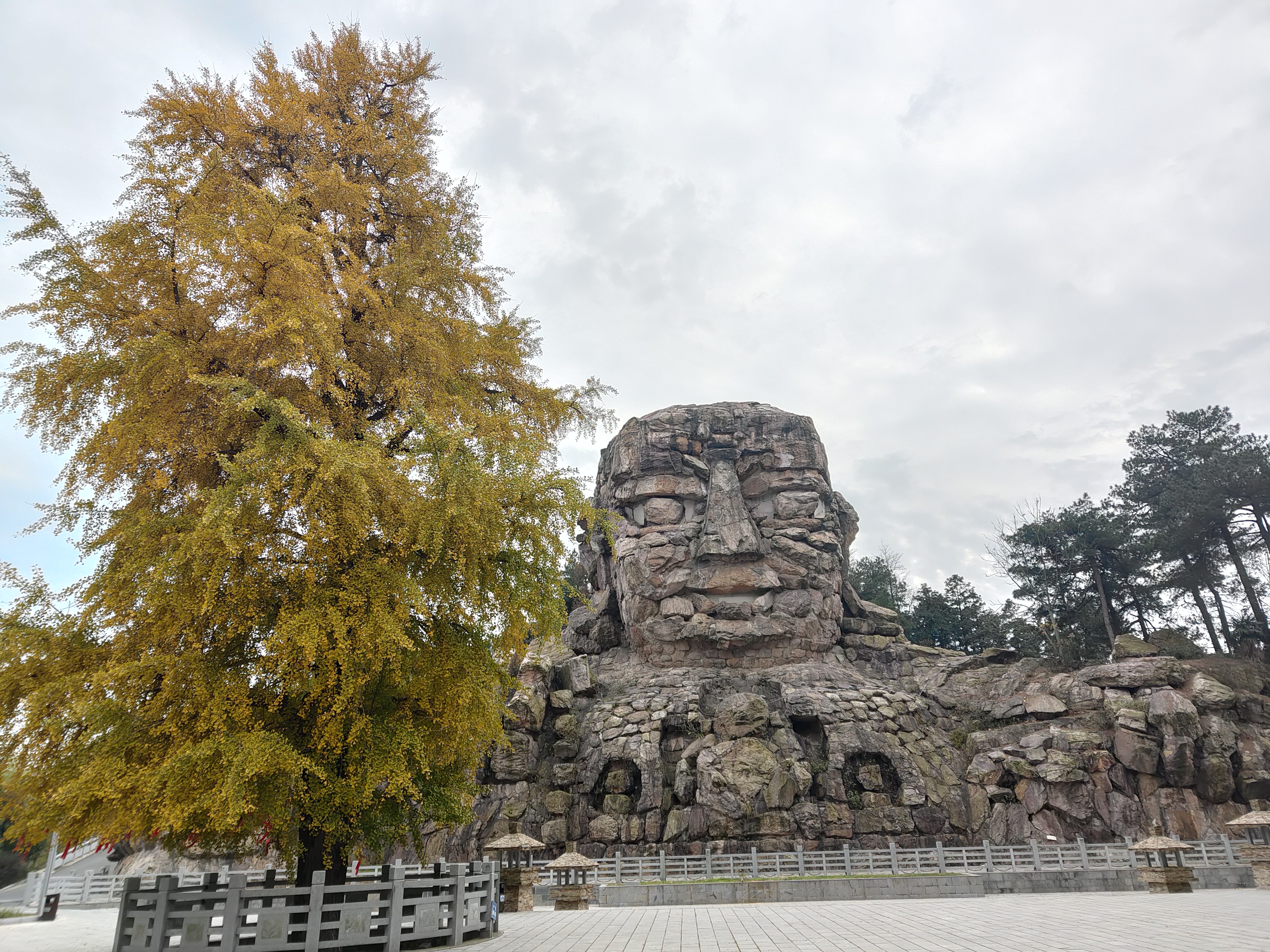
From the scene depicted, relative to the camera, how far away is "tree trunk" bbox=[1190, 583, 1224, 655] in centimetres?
3581

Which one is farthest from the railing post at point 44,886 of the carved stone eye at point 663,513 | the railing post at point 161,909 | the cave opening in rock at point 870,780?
the carved stone eye at point 663,513

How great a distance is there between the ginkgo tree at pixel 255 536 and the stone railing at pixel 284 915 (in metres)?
0.65

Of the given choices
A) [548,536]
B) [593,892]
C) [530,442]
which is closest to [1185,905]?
[593,892]

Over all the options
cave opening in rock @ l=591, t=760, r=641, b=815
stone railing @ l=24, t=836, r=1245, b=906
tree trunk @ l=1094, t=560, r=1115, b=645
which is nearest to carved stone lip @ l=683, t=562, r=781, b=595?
cave opening in rock @ l=591, t=760, r=641, b=815

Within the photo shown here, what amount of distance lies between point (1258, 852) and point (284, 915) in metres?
24.3

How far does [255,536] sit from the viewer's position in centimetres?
916

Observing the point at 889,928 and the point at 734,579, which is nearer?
the point at 889,928

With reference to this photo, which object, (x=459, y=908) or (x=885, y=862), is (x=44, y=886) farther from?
(x=885, y=862)

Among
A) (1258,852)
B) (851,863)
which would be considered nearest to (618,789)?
(851,863)

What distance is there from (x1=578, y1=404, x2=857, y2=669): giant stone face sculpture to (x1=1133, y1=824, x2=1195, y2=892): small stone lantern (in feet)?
60.8

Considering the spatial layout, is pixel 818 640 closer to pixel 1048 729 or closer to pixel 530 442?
pixel 1048 729

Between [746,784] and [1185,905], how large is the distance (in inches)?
635

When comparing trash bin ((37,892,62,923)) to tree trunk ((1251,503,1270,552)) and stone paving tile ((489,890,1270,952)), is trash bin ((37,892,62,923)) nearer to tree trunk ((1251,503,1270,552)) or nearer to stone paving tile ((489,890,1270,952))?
stone paving tile ((489,890,1270,952))

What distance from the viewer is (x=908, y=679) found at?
1479 inches
